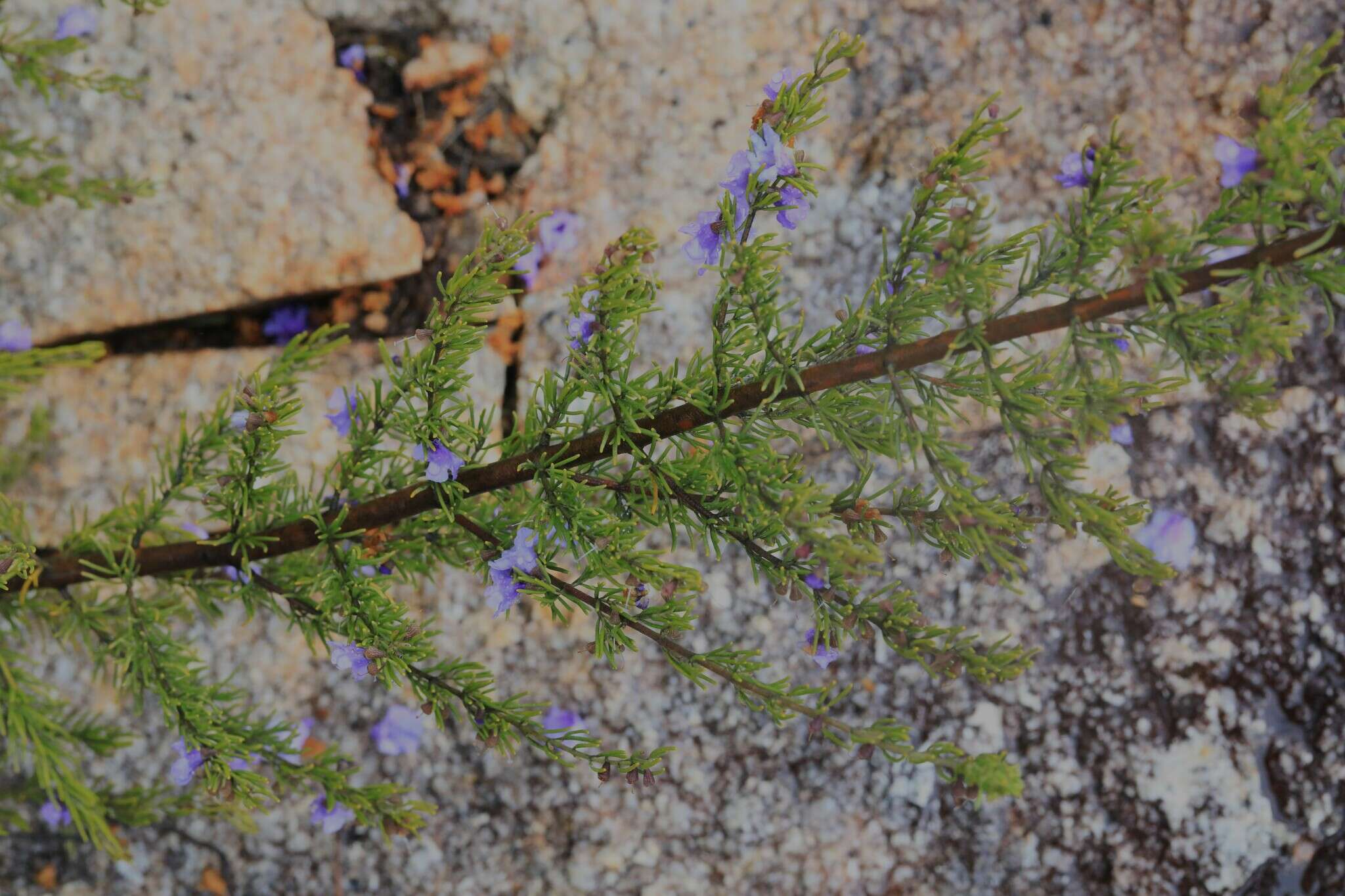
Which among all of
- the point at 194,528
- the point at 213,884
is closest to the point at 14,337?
the point at 194,528

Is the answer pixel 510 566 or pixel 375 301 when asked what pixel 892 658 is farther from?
pixel 375 301

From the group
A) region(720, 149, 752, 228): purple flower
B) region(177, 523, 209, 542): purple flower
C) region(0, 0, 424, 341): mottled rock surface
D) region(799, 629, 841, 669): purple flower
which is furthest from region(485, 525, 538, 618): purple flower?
region(0, 0, 424, 341): mottled rock surface

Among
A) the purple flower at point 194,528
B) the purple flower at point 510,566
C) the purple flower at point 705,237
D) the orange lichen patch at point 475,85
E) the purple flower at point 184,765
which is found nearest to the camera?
the purple flower at point 705,237

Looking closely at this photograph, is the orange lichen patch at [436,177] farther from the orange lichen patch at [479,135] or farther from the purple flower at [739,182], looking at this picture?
the purple flower at [739,182]

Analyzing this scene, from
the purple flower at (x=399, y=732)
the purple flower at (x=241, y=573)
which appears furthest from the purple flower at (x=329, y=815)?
the purple flower at (x=399, y=732)

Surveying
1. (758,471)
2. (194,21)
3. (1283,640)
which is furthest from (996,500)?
(194,21)

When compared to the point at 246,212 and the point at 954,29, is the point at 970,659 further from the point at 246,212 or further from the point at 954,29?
the point at 246,212

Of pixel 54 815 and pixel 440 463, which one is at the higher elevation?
pixel 440 463
